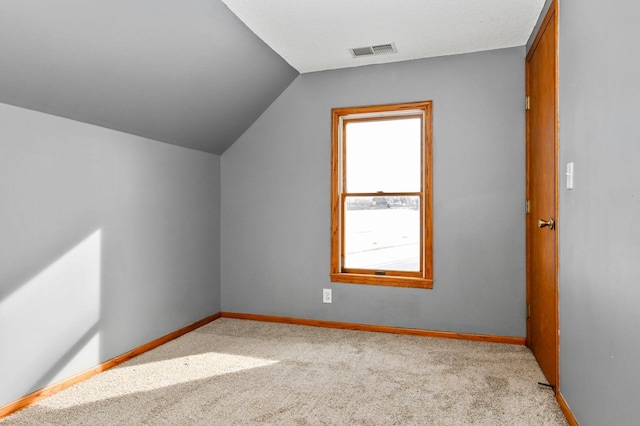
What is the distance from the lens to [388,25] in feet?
9.41

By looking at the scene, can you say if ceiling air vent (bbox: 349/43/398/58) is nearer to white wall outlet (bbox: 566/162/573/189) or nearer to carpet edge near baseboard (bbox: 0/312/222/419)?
white wall outlet (bbox: 566/162/573/189)

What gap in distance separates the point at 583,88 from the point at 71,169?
2833mm

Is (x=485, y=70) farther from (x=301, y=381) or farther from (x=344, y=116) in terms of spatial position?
(x=301, y=381)

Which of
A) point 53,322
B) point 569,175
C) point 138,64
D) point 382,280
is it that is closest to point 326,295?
point 382,280

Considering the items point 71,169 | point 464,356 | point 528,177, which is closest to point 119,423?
point 71,169

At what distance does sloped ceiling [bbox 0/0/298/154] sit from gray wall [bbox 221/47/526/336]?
21.1 inches

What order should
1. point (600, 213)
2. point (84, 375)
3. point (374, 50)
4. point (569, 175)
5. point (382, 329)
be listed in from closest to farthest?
point (600, 213), point (569, 175), point (84, 375), point (374, 50), point (382, 329)

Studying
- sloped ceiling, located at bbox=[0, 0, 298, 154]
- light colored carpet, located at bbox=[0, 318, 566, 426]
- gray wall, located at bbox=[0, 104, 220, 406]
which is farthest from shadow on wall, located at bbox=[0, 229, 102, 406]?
sloped ceiling, located at bbox=[0, 0, 298, 154]

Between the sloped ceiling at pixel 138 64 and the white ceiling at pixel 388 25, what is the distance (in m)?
0.21

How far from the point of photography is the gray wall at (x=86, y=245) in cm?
219

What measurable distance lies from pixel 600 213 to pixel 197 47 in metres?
2.45

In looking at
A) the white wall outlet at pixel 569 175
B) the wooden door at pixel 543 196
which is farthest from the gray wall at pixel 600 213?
the wooden door at pixel 543 196

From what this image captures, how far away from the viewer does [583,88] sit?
184 cm

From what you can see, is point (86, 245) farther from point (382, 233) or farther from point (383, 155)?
point (383, 155)
